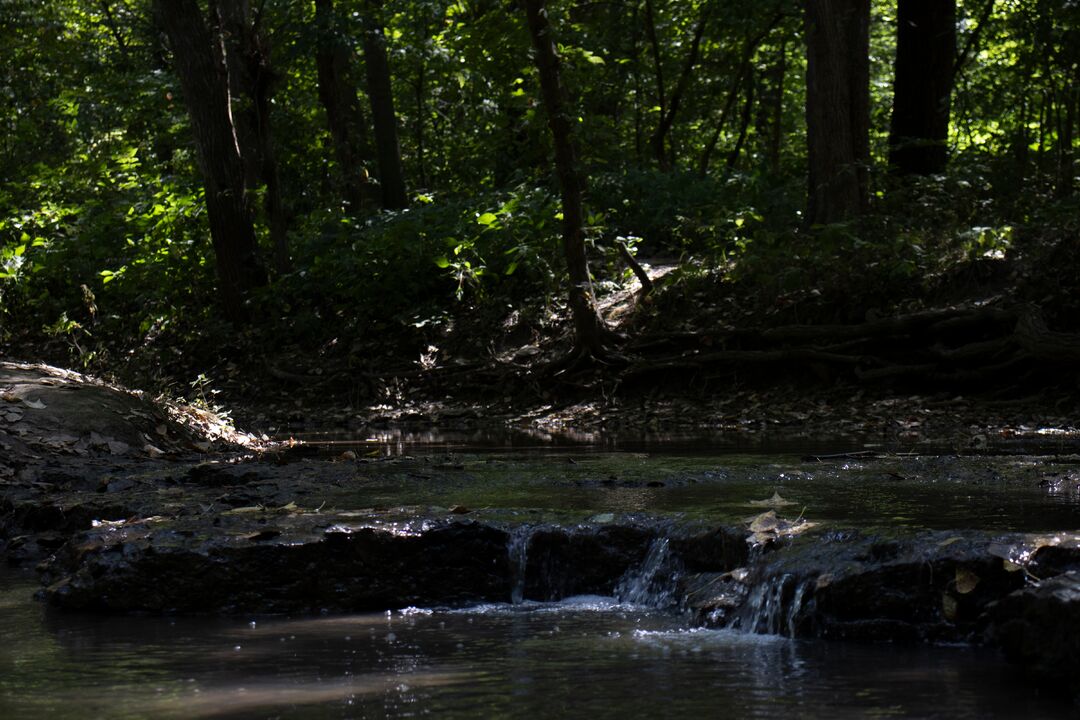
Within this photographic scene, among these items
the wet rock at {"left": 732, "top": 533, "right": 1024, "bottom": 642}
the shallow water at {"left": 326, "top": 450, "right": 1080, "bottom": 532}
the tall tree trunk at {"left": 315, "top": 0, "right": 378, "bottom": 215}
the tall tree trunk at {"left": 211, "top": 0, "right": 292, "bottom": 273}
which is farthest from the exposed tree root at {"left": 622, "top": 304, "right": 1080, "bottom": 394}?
the tall tree trunk at {"left": 315, "top": 0, "right": 378, "bottom": 215}

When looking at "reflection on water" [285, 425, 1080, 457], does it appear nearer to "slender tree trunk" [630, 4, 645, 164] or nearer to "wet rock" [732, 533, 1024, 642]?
"wet rock" [732, 533, 1024, 642]

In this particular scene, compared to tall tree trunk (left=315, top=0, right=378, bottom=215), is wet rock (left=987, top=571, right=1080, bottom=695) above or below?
below

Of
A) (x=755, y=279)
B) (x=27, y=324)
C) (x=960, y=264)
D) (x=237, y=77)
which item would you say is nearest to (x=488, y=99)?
(x=237, y=77)

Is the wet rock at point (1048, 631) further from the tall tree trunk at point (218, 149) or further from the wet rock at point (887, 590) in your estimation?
the tall tree trunk at point (218, 149)

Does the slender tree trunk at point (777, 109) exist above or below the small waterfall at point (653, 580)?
above

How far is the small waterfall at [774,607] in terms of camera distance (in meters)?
4.35

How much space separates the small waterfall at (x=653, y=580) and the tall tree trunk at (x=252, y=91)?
39.2 ft

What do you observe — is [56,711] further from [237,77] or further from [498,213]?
[237,77]

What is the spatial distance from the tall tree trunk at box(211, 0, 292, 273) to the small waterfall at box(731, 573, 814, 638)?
41.6ft

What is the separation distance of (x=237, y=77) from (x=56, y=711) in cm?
1487

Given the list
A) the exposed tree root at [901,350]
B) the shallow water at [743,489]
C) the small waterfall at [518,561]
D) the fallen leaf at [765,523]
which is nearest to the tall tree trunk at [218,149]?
the exposed tree root at [901,350]

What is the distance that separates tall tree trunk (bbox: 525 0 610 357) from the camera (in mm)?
12039

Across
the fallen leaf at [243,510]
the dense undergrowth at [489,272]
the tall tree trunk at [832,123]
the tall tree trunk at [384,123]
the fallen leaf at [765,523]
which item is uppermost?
the tall tree trunk at [384,123]

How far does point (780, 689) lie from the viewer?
3.58m
